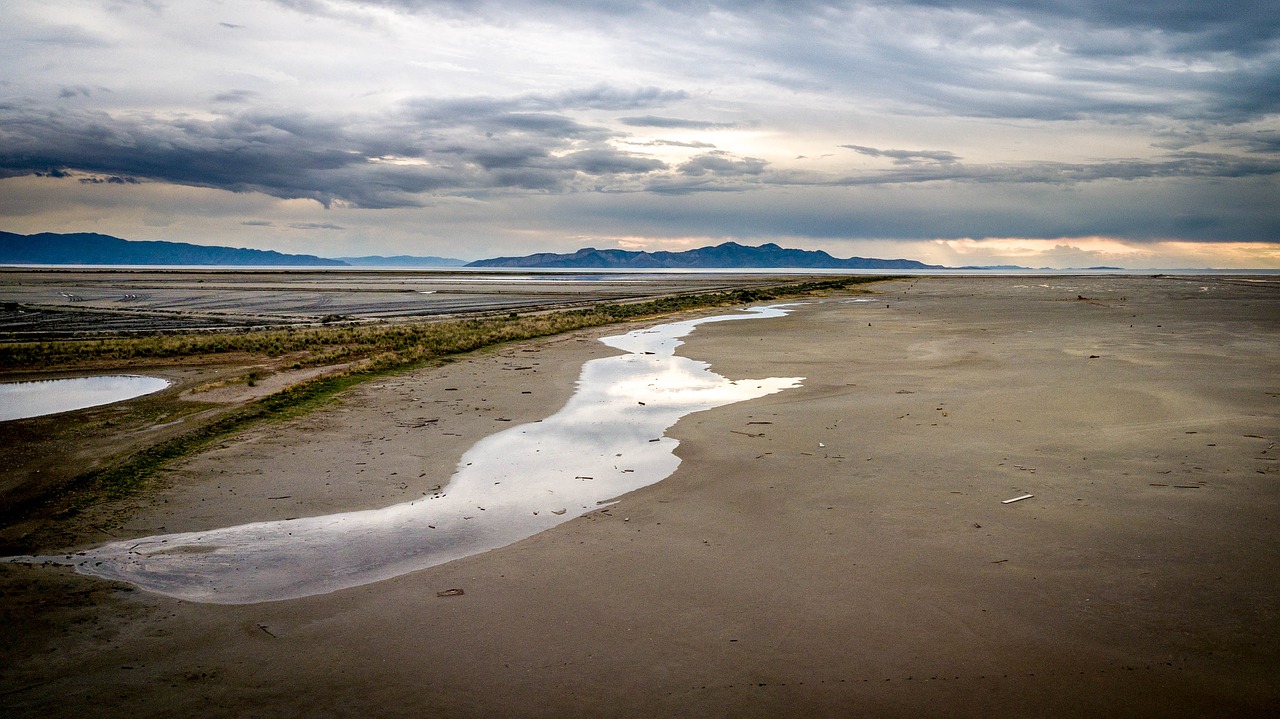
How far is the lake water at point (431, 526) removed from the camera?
624cm

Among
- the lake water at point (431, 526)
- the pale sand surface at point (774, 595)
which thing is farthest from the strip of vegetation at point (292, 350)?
the lake water at point (431, 526)

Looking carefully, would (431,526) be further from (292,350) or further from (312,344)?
(312,344)

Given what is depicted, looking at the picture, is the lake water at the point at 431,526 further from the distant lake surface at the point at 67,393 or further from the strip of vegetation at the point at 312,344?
the strip of vegetation at the point at 312,344

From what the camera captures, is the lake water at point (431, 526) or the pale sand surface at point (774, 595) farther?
the lake water at point (431, 526)

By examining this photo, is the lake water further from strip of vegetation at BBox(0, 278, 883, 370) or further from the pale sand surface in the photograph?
strip of vegetation at BBox(0, 278, 883, 370)

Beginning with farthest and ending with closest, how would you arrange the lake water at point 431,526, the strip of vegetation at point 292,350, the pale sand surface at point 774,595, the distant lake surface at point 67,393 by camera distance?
1. the distant lake surface at point 67,393
2. the strip of vegetation at point 292,350
3. the lake water at point 431,526
4. the pale sand surface at point 774,595

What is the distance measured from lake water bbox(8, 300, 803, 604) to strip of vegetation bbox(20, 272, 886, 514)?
2.34 meters

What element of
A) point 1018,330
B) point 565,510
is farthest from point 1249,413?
→ point 1018,330

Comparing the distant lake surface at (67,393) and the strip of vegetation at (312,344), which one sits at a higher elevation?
the strip of vegetation at (312,344)

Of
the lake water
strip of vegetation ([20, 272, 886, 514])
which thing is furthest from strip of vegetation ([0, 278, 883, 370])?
the lake water

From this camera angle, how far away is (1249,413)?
1120 cm

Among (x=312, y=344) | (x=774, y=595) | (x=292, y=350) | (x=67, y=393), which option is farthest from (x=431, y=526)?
(x=312, y=344)

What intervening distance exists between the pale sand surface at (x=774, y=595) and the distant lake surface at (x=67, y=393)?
19.6 feet

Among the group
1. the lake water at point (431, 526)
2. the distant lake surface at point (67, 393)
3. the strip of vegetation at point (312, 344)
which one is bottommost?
the lake water at point (431, 526)
